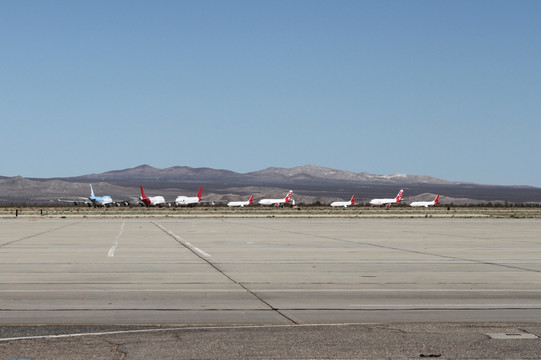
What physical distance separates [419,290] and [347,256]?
1072cm

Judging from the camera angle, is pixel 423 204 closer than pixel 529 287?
No

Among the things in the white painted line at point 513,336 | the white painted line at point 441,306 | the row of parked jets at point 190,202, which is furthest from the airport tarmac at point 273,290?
the row of parked jets at point 190,202

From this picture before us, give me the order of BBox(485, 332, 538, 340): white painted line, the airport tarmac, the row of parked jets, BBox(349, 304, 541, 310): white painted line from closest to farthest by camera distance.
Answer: BBox(485, 332, 538, 340): white painted line
the airport tarmac
BBox(349, 304, 541, 310): white painted line
the row of parked jets

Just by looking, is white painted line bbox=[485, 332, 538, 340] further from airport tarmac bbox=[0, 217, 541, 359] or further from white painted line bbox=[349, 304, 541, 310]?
white painted line bbox=[349, 304, 541, 310]

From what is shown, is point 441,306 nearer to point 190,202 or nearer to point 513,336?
point 513,336

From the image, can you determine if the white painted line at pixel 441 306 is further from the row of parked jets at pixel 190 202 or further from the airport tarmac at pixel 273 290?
the row of parked jets at pixel 190 202

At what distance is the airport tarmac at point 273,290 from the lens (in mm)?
13727

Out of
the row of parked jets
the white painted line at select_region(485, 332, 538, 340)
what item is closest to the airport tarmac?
the white painted line at select_region(485, 332, 538, 340)

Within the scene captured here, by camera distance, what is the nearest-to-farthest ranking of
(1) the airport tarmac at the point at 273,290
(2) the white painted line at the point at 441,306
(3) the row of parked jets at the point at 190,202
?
(1) the airport tarmac at the point at 273,290
(2) the white painted line at the point at 441,306
(3) the row of parked jets at the point at 190,202

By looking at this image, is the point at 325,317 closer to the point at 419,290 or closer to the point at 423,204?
the point at 419,290

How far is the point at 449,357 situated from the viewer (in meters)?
11.3

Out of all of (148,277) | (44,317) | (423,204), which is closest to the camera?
(44,317)

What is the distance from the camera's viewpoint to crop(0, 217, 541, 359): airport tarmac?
13727mm

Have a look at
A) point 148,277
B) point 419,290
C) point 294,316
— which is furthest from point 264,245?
point 294,316
